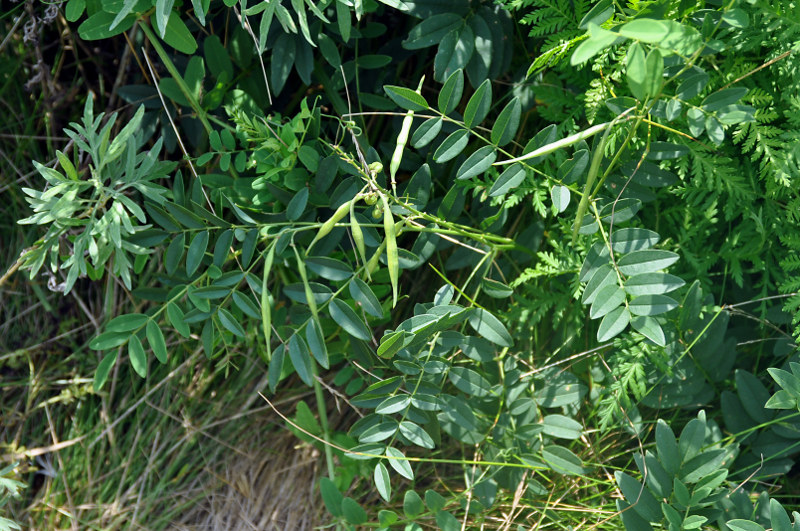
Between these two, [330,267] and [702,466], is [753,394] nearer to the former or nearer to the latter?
[702,466]

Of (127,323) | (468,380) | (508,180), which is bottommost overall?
(468,380)

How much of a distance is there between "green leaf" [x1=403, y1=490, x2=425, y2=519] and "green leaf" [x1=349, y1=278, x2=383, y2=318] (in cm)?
34

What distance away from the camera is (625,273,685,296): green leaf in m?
0.84

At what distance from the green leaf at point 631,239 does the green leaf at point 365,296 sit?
0.34m

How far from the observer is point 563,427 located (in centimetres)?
109

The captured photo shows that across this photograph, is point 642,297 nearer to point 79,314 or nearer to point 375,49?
point 375,49

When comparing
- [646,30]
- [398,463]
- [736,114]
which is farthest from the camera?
[398,463]

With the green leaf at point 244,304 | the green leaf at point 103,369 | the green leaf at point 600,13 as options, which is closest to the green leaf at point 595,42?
the green leaf at point 600,13

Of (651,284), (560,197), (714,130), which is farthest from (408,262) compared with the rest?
(714,130)

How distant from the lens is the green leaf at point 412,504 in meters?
1.07

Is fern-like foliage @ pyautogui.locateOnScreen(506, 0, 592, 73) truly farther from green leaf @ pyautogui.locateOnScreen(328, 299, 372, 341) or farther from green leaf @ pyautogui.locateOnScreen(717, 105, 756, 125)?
green leaf @ pyautogui.locateOnScreen(328, 299, 372, 341)

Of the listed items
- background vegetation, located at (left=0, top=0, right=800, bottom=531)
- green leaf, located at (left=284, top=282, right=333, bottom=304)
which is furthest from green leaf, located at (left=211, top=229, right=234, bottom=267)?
green leaf, located at (left=284, top=282, right=333, bottom=304)

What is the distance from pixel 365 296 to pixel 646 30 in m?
0.48

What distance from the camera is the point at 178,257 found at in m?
1.02
